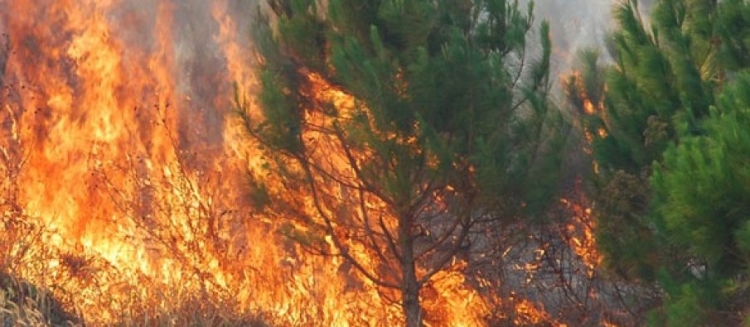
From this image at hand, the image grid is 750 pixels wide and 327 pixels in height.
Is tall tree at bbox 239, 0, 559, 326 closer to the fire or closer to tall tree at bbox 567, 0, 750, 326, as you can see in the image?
the fire

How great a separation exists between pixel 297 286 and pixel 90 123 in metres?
4.13

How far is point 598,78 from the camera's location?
11102 mm

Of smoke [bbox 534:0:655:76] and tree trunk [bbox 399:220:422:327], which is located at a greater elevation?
smoke [bbox 534:0:655:76]

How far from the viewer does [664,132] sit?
7.69 meters

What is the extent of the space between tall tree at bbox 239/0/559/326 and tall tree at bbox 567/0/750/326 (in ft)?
2.29

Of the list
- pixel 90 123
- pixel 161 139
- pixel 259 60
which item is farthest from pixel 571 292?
pixel 90 123

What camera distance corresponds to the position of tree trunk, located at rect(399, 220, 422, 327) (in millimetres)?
9602

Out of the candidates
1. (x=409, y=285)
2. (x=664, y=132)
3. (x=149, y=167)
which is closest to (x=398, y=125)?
(x=409, y=285)

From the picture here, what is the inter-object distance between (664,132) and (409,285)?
284cm

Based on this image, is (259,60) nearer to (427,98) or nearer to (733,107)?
(427,98)

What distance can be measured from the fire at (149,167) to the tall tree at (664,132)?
216cm

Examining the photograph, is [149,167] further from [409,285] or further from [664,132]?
[664,132]

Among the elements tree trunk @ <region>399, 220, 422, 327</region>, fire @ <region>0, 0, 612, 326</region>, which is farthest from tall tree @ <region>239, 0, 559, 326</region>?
fire @ <region>0, 0, 612, 326</region>

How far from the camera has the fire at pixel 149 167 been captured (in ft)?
33.8
